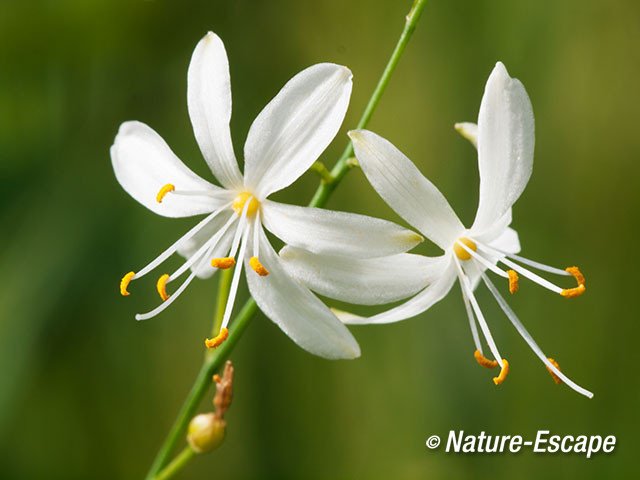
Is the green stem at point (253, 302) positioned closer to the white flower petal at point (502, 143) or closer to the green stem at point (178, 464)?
the green stem at point (178, 464)

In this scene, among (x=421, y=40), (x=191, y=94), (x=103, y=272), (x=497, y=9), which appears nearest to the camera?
(x=191, y=94)

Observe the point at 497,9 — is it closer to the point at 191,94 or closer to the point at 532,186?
the point at 532,186

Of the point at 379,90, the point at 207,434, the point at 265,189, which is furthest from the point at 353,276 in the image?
the point at 207,434

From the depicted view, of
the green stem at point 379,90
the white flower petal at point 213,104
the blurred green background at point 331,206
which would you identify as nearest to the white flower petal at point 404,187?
the green stem at point 379,90

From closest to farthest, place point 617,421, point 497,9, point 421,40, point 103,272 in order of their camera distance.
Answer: point 103,272 < point 617,421 < point 497,9 < point 421,40

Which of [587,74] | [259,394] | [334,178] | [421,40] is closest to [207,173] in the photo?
[259,394]

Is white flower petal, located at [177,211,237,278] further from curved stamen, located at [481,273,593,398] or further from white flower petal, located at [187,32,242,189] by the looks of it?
curved stamen, located at [481,273,593,398]

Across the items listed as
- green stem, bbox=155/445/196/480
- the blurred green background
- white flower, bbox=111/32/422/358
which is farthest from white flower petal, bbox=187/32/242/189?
the blurred green background
